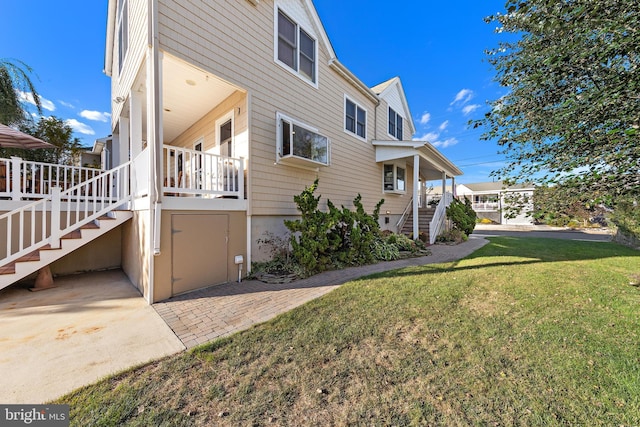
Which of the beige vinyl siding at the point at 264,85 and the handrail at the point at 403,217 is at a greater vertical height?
the beige vinyl siding at the point at 264,85

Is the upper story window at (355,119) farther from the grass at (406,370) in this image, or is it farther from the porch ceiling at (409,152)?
the grass at (406,370)

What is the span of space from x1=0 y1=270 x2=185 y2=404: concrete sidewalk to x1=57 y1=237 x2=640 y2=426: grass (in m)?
0.33

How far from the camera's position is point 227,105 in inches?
263

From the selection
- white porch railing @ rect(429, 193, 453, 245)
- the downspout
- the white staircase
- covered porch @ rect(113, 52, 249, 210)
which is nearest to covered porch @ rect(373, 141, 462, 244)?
white porch railing @ rect(429, 193, 453, 245)

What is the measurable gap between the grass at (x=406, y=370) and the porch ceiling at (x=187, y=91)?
5355mm

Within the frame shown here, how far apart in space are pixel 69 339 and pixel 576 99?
22.7ft

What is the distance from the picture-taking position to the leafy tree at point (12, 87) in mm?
8750

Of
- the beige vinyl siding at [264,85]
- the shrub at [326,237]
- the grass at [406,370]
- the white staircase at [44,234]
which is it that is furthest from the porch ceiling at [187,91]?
the grass at [406,370]

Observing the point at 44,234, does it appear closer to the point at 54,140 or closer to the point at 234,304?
the point at 234,304

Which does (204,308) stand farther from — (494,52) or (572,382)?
(494,52)

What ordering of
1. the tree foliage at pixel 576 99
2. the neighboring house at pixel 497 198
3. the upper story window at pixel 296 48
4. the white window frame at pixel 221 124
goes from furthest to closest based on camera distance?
the upper story window at pixel 296 48, the white window frame at pixel 221 124, the neighboring house at pixel 497 198, the tree foliage at pixel 576 99

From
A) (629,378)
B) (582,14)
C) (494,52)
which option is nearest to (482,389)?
(629,378)

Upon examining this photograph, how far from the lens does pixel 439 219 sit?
1161 cm

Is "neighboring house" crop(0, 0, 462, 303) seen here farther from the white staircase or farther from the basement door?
the white staircase
